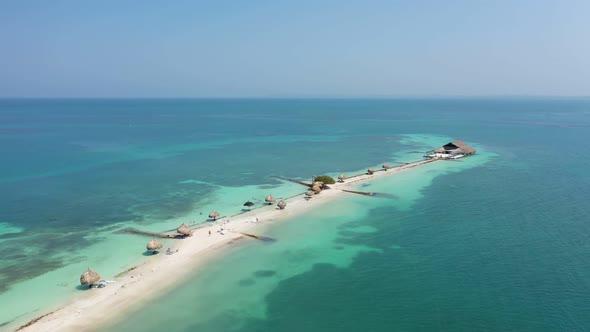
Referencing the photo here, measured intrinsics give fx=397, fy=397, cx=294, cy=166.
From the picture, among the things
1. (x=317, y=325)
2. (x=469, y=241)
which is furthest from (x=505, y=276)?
(x=317, y=325)

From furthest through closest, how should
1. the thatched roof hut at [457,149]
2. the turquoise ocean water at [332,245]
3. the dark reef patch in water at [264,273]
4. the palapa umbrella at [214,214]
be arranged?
1. the thatched roof hut at [457,149]
2. the palapa umbrella at [214,214]
3. the dark reef patch in water at [264,273]
4. the turquoise ocean water at [332,245]

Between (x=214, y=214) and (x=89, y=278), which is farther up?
(x=214, y=214)

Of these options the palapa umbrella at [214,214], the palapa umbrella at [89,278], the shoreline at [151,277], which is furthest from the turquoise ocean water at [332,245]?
the palapa umbrella at [214,214]

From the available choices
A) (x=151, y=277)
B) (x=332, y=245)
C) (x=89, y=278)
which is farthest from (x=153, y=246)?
(x=332, y=245)

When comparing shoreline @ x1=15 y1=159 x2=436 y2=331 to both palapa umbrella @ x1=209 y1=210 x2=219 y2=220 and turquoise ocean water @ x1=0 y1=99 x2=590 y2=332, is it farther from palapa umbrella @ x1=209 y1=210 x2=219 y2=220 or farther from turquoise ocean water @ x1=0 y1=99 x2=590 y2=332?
turquoise ocean water @ x1=0 y1=99 x2=590 y2=332

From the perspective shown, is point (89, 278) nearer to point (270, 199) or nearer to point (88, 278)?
point (88, 278)

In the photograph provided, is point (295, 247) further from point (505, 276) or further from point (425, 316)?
point (505, 276)

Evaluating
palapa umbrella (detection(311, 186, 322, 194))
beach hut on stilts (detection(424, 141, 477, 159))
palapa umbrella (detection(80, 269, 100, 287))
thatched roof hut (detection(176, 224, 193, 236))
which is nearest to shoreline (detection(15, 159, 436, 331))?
thatched roof hut (detection(176, 224, 193, 236))

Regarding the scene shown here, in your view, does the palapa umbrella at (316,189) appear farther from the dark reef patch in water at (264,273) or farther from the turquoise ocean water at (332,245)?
the dark reef patch in water at (264,273)

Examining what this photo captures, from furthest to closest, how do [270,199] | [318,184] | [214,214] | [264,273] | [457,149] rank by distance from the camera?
[457,149] < [318,184] < [270,199] < [214,214] < [264,273]
